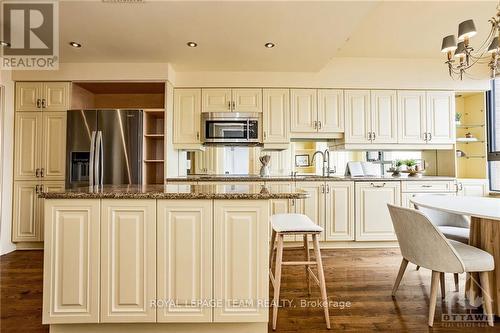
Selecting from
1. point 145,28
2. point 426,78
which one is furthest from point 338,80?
point 145,28

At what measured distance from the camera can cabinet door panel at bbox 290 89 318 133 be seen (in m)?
3.77

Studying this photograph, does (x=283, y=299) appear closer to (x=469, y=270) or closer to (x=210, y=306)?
(x=210, y=306)

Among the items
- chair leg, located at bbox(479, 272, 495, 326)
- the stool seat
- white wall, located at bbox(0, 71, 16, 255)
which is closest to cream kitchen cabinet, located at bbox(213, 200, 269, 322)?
the stool seat

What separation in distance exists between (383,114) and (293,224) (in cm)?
273

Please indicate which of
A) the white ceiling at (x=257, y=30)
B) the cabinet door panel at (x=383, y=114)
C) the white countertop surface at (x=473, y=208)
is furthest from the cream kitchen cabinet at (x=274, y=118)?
the white countertop surface at (x=473, y=208)

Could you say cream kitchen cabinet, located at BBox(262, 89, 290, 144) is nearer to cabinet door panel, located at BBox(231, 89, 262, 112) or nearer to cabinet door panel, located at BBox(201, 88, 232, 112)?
cabinet door panel, located at BBox(231, 89, 262, 112)

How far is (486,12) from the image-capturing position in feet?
8.87

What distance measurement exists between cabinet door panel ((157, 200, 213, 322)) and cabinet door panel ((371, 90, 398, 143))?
307 cm

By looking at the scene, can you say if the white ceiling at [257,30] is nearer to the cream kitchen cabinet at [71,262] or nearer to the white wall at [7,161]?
the white wall at [7,161]

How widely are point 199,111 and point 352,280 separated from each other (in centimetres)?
282

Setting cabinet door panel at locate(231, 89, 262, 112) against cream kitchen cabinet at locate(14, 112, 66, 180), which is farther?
cabinet door panel at locate(231, 89, 262, 112)

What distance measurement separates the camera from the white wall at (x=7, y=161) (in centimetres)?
323

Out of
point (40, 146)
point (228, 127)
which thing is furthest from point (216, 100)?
point (40, 146)

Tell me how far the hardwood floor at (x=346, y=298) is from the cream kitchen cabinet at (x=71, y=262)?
387 millimetres
